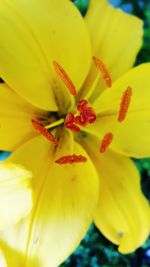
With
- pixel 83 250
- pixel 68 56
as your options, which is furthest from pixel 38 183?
pixel 83 250

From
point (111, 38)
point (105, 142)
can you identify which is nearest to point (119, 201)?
point (105, 142)

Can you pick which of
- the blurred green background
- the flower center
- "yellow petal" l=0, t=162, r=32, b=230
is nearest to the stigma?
the flower center

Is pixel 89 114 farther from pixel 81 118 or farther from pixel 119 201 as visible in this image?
pixel 119 201

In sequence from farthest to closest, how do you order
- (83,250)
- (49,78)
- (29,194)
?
(83,250), (49,78), (29,194)

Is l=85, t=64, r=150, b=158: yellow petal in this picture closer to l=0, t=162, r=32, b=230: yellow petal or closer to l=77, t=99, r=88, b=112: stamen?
l=77, t=99, r=88, b=112: stamen

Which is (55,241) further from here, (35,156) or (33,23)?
(33,23)

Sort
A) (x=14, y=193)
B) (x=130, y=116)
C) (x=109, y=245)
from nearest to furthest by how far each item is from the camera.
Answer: (x=14, y=193) → (x=130, y=116) → (x=109, y=245)
